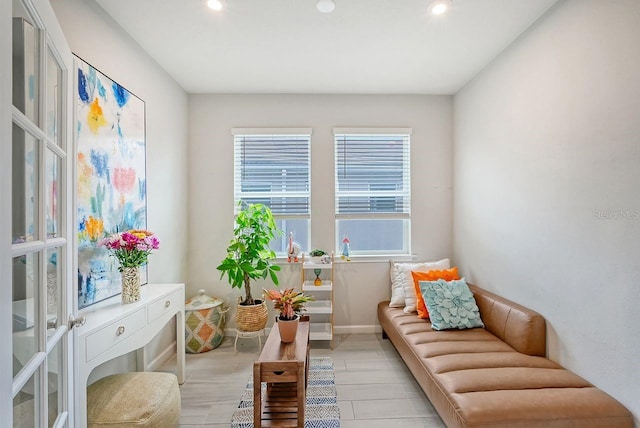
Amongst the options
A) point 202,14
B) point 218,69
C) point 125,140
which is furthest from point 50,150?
point 218,69

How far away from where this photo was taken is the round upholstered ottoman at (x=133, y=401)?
1.66 meters

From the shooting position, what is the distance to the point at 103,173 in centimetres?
217

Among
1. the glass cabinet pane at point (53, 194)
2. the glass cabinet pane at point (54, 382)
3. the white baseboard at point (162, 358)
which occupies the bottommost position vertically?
the white baseboard at point (162, 358)

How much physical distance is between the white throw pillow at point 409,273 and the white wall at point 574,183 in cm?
54

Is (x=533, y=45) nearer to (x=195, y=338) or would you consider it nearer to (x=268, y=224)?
(x=268, y=224)

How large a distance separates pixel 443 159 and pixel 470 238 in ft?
3.17

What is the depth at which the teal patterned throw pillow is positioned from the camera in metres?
2.68

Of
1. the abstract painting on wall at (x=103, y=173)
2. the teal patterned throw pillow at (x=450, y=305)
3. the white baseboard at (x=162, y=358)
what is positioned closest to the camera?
the abstract painting on wall at (x=103, y=173)

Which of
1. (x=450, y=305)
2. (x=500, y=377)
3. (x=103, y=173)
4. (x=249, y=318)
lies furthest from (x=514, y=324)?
(x=103, y=173)

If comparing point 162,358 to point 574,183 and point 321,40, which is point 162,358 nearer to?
point 321,40

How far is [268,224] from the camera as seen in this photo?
132 inches

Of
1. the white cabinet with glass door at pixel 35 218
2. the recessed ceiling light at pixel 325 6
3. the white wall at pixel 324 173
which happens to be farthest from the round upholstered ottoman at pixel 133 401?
the recessed ceiling light at pixel 325 6

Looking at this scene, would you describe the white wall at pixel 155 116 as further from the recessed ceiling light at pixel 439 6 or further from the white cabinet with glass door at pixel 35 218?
the recessed ceiling light at pixel 439 6

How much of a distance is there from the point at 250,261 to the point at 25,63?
240 centimetres
